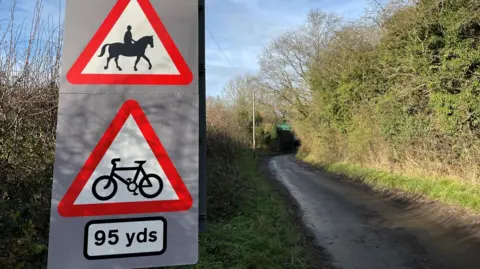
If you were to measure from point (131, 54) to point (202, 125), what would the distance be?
45 centimetres

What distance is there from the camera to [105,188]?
144 centimetres

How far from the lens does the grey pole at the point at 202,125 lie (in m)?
1.56

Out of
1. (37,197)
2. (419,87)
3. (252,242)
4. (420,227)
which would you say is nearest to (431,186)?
(419,87)

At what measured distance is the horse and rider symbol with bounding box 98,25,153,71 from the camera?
1.49m

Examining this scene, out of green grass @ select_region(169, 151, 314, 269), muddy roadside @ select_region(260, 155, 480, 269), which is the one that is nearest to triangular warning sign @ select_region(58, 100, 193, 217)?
green grass @ select_region(169, 151, 314, 269)

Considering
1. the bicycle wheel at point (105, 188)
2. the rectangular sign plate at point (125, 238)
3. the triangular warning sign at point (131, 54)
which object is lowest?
the rectangular sign plate at point (125, 238)

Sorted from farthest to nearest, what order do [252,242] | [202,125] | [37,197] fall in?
[252,242] → [37,197] → [202,125]

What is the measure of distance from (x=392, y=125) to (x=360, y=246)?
800cm

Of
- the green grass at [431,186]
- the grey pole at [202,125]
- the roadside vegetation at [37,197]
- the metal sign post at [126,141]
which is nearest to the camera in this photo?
the metal sign post at [126,141]

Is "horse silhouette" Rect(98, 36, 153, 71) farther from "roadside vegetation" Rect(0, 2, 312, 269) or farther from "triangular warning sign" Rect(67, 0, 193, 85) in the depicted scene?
"roadside vegetation" Rect(0, 2, 312, 269)

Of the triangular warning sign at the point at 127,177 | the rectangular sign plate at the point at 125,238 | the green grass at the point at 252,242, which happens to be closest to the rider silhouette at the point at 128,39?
the triangular warning sign at the point at 127,177

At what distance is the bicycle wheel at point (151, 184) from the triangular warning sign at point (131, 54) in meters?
0.43

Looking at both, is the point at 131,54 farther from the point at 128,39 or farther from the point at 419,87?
the point at 419,87

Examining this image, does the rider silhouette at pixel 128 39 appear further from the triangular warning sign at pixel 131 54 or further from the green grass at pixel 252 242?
the green grass at pixel 252 242
